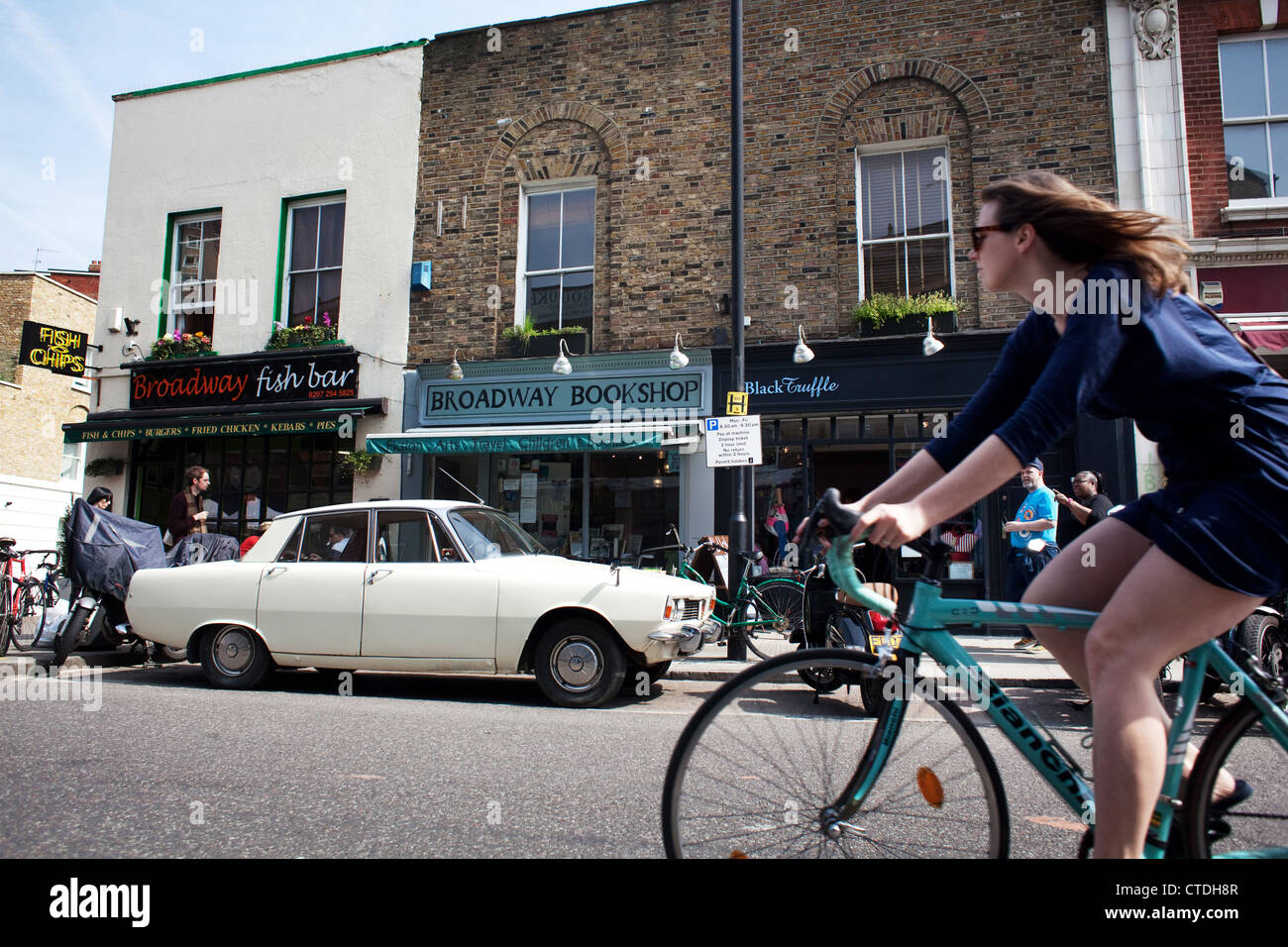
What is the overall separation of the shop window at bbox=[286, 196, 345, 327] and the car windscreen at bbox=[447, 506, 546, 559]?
8.23 metres

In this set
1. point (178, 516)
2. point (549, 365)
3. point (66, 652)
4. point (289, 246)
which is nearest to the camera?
point (66, 652)

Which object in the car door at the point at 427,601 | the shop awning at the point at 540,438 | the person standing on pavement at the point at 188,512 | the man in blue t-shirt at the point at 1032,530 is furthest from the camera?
the shop awning at the point at 540,438

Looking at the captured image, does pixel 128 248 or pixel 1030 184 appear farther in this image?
pixel 128 248

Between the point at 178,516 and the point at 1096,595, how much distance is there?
9.15 m

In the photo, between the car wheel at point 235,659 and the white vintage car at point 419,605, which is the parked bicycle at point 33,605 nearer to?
the white vintage car at point 419,605

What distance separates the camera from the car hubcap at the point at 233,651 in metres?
6.55

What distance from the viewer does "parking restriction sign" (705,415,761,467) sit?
8.48m

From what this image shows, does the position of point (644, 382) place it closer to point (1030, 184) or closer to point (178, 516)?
point (178, 516)

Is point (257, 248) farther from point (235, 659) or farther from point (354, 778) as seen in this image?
point (354, 778)

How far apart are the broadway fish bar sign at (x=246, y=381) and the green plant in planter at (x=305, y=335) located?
0.24m

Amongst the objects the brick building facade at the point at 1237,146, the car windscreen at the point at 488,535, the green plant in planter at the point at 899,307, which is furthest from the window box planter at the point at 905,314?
the car windscreen at the point at 488,535
